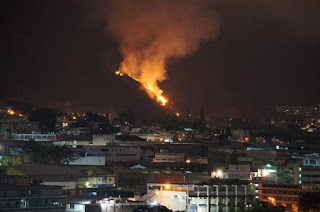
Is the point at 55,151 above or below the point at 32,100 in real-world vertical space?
below

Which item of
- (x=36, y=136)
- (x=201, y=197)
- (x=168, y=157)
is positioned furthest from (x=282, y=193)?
(x=36, y=136)

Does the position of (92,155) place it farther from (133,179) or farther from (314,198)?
(314,198)

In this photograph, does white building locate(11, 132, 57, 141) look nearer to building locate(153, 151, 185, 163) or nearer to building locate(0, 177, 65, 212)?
building locate(153, 151, 185, 163)

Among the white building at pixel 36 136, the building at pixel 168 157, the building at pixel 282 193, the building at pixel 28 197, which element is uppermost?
the white building at pixel 36 136

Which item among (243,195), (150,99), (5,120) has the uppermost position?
(150,99)

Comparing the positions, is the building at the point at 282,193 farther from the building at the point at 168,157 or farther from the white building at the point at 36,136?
the white building at the point at 36,136

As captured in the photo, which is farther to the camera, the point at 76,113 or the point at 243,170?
the point at 76,113

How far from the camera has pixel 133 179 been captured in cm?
3412

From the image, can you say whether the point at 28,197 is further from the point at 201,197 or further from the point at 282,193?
the point at 282,193

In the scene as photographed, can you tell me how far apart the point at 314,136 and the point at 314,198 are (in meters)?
Result: 42.6

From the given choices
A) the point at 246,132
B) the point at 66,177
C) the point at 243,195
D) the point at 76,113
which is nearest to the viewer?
the point at 243,195

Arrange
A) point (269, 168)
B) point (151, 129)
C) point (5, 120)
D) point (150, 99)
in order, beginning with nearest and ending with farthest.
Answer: point (269, 168) < point (5, 120) < point (151, 129) < point (150, 99)

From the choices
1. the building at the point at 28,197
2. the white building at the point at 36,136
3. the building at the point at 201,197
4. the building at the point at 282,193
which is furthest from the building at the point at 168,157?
the building at the point at 28,197

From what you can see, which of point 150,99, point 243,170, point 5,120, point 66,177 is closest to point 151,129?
point 5,120
